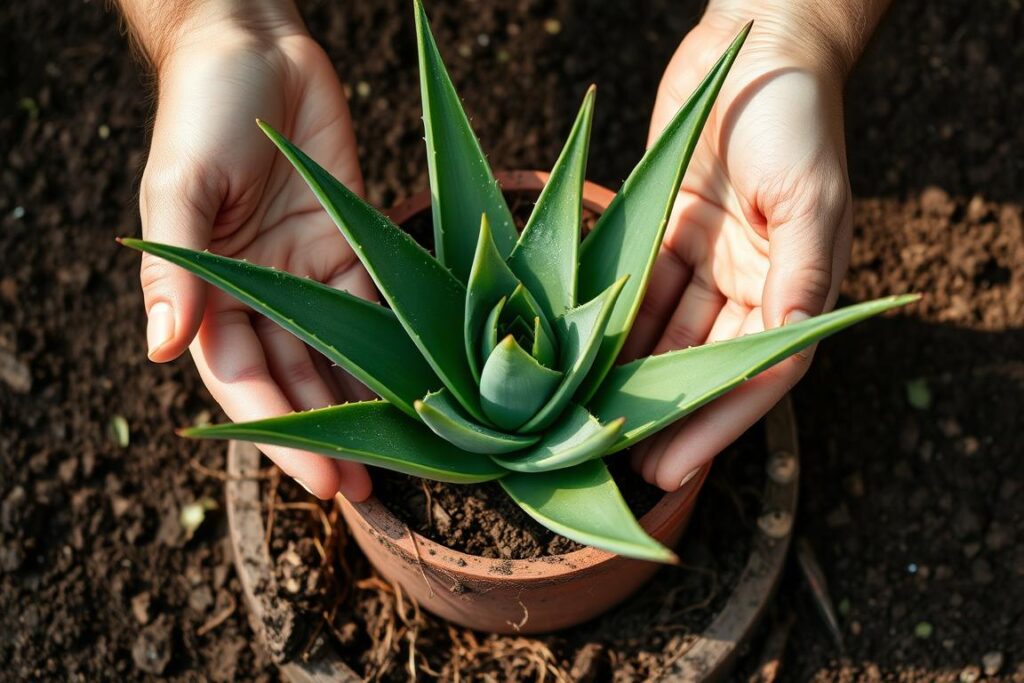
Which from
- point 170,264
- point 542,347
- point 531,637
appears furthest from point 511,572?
point 170,264

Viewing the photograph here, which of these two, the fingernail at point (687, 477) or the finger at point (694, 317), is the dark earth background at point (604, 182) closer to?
the finger at point (694, 317)

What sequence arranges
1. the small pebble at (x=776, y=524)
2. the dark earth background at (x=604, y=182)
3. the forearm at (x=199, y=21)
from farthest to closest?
the dark earth background at (x=604, y=182) → the small pebble at (x=776, y=524) → the forearm at (x=199, y=21)

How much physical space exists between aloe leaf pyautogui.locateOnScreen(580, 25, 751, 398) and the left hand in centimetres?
19

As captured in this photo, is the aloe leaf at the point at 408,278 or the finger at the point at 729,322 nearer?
the aloe leaf at the point at 408,278

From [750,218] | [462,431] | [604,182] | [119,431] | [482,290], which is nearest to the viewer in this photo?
[462,431]

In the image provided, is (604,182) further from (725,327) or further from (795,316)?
(795,316)

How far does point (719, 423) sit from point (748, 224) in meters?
0.41

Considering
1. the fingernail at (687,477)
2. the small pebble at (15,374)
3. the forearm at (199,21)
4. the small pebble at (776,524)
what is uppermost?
the forearm at (199,21)

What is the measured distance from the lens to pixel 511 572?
1.45 metres

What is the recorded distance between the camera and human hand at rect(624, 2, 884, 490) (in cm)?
145

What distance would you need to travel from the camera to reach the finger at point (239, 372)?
1509 mm

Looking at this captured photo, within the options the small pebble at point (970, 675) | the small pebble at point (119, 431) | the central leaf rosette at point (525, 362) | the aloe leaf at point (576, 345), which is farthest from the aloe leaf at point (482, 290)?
the small pebble at point (970, 675)

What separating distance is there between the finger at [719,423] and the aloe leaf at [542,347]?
24 centimetres

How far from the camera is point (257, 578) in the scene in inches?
74.4
